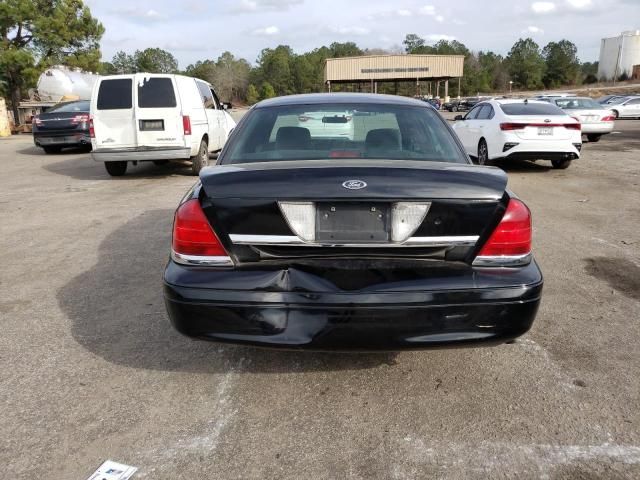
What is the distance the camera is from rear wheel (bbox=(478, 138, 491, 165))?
36.8ft

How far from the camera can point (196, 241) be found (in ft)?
8.46

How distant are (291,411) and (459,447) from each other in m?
0.84

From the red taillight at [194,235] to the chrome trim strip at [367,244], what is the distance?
11cm

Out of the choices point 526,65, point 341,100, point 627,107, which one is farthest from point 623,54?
point 341,100

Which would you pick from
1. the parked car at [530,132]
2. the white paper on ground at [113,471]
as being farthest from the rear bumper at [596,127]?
the white paper on ground at [113,471]

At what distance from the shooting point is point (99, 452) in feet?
7.85

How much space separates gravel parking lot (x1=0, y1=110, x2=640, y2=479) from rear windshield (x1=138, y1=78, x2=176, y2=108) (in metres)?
5.89

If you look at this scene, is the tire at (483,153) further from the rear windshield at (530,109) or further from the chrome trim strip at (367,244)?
the chrome trim strip at (367,244)

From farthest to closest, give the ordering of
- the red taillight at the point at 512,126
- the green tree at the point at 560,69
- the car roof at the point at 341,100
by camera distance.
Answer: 1. the green tree at the point at 560,69
2. the red taillight at the point at 512,126
3. the car roof at the point at 341,100

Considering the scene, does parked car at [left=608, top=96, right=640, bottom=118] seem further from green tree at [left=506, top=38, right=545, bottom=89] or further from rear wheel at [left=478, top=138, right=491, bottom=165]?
green tree at [left=506, top=38, right=545, bottom=89]

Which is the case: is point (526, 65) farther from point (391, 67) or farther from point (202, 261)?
point (202, 261)

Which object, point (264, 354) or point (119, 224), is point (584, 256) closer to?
point (264, 354)

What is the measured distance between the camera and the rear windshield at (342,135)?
10.4ft

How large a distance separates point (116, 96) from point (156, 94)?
2.52ft
